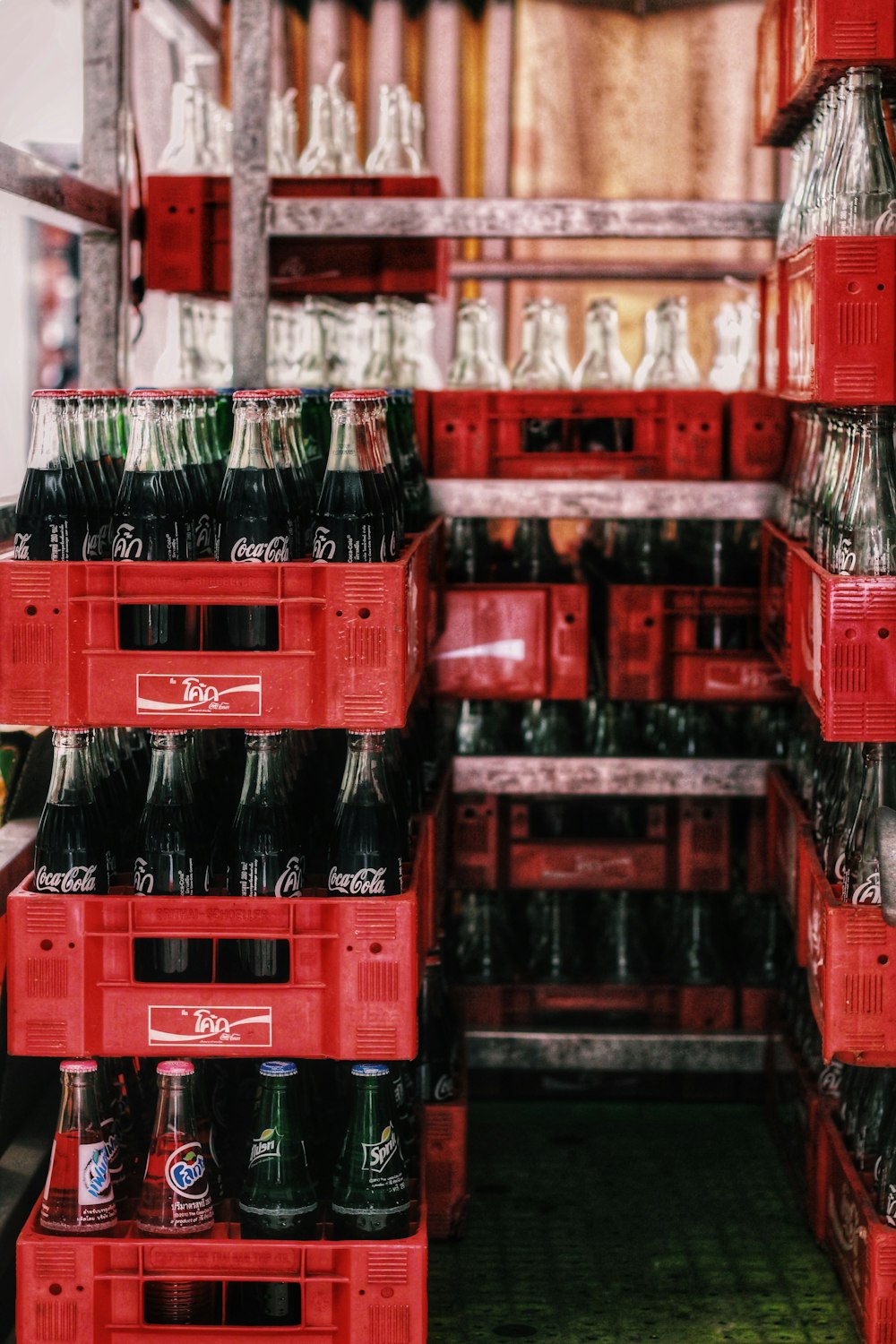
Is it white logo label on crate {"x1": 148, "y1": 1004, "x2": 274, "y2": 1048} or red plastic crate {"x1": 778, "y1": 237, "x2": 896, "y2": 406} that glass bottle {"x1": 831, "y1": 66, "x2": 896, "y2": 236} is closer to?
red plastic crate {"x1": 778, "y1": 237, "x2": 896, "y2": 406}

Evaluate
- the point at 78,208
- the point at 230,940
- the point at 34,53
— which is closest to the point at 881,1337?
the point at 230,940

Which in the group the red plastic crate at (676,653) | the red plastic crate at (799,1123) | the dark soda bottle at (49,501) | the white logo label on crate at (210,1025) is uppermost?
the dark soda bottle at (49,501)

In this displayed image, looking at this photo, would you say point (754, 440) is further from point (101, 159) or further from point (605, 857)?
point (101, 159)

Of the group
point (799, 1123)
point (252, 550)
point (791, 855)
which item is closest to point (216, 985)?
point (252, 550)

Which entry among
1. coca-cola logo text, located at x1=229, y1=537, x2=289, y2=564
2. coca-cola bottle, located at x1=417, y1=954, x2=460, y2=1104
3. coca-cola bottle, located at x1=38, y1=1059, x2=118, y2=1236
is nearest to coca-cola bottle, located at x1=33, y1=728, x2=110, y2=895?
coca-cola bottle, located at x1=38, y1=1059, x2=118, y2=1236

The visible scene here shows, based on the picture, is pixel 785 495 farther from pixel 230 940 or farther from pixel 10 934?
pixel 10 934

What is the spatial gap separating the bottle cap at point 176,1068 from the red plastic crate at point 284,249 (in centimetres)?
200

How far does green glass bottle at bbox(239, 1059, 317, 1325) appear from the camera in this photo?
8.50ft

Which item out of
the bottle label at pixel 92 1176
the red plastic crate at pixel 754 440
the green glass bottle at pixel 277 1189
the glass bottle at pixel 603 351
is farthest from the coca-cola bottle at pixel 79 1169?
the glass bottle at pixel 603 351

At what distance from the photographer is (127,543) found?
100 inches

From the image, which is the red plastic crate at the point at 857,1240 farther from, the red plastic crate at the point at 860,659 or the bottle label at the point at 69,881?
the bottle label at the point at 69,881

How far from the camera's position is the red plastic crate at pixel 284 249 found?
3.91 m

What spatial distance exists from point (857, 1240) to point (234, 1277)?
3.84ft

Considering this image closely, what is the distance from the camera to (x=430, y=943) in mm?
3289
